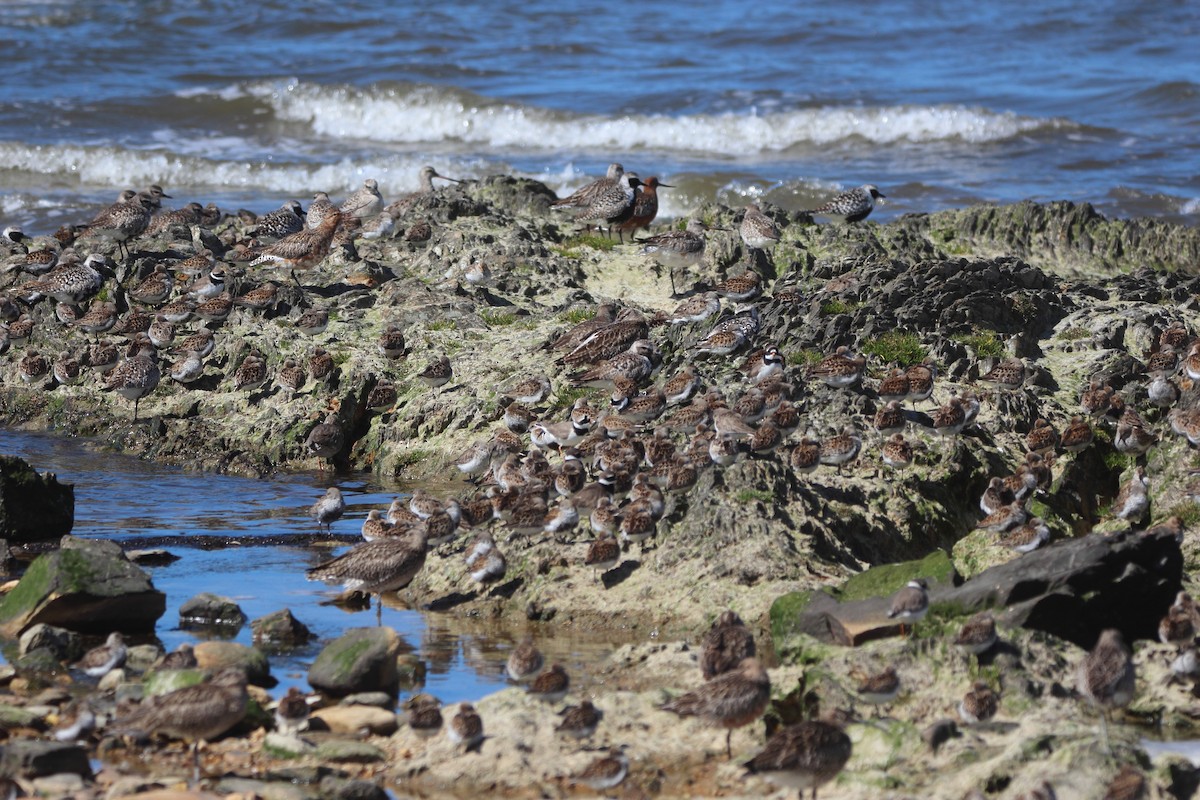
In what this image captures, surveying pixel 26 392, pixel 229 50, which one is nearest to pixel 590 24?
pixel 229 50

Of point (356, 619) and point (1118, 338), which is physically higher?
point (1118, 338)

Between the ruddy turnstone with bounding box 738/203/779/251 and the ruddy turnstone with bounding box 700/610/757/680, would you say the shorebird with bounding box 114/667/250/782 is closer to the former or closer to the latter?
the ruddy turnstone with bounding box 700/610/757/680

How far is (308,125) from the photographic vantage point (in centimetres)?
3656

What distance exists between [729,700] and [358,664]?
7.14ft

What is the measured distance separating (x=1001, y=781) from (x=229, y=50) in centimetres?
3798

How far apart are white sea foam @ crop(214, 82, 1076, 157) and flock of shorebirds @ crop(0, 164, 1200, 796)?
53.2 ft

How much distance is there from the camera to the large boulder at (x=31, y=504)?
1138cm

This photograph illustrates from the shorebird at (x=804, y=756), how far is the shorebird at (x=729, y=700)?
530mm

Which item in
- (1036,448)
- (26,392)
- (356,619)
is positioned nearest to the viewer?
(356,619)

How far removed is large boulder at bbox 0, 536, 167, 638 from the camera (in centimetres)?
951

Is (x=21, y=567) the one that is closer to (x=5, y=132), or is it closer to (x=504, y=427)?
(x=504, y=427)

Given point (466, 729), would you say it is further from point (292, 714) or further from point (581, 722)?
point (292, 714)

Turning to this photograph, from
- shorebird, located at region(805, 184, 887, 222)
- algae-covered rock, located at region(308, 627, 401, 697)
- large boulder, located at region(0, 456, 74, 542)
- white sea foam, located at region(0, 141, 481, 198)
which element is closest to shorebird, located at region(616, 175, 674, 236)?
shorebird, located at region(805, 184, 887, 222)

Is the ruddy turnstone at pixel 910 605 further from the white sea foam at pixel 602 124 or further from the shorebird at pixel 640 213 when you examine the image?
the white sea foam at pixel 602 124
